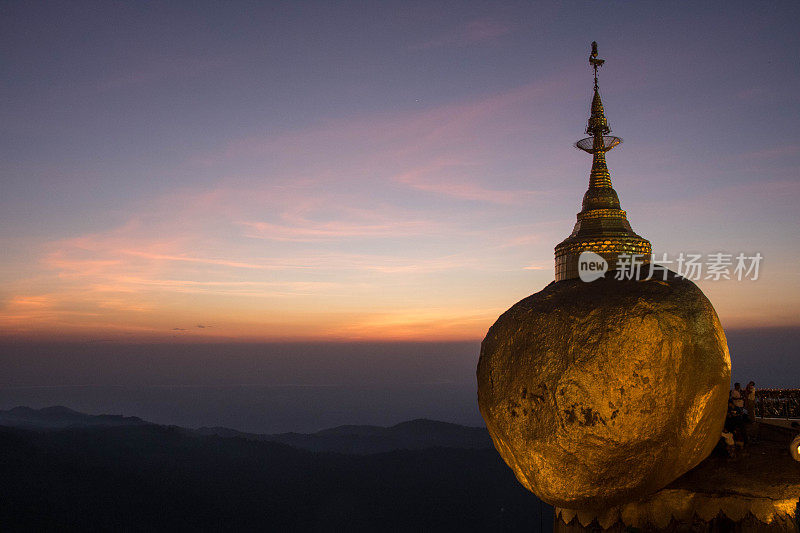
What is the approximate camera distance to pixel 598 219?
80.5ft

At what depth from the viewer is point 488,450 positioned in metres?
86.6

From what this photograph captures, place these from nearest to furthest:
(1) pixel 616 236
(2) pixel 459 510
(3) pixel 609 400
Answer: (3) pixel 609 400 < (1) pixel 616 236 < (2) pixel 459 510

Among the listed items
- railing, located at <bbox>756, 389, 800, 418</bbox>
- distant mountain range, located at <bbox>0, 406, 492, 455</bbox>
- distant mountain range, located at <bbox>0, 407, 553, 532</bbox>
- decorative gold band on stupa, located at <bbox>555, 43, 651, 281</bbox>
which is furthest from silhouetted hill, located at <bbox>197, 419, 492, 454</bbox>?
railing, located at <bbox>756, 389, 800, 418</bbox>

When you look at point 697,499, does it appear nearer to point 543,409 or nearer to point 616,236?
point 543,409

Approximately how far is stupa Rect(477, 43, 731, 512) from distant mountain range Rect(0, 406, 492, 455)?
313ft

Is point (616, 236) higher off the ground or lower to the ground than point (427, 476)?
higher

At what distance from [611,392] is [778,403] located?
10.7 metres

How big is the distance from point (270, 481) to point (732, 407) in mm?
69890

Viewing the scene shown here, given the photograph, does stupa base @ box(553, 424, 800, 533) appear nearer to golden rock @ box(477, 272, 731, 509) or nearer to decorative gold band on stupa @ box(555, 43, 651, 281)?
golden rock @ box(477, 272, 731, 509)

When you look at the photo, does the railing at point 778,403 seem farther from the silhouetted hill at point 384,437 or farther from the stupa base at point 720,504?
the silhouetted hill at point 384,437

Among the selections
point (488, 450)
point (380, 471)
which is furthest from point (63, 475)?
point (488, 450)

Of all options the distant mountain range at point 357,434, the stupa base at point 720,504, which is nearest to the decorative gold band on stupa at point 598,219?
the stupa base at point 720,504

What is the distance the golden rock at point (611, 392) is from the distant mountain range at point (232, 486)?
46.5 meters

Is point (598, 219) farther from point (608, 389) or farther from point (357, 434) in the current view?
point (357, 434)
